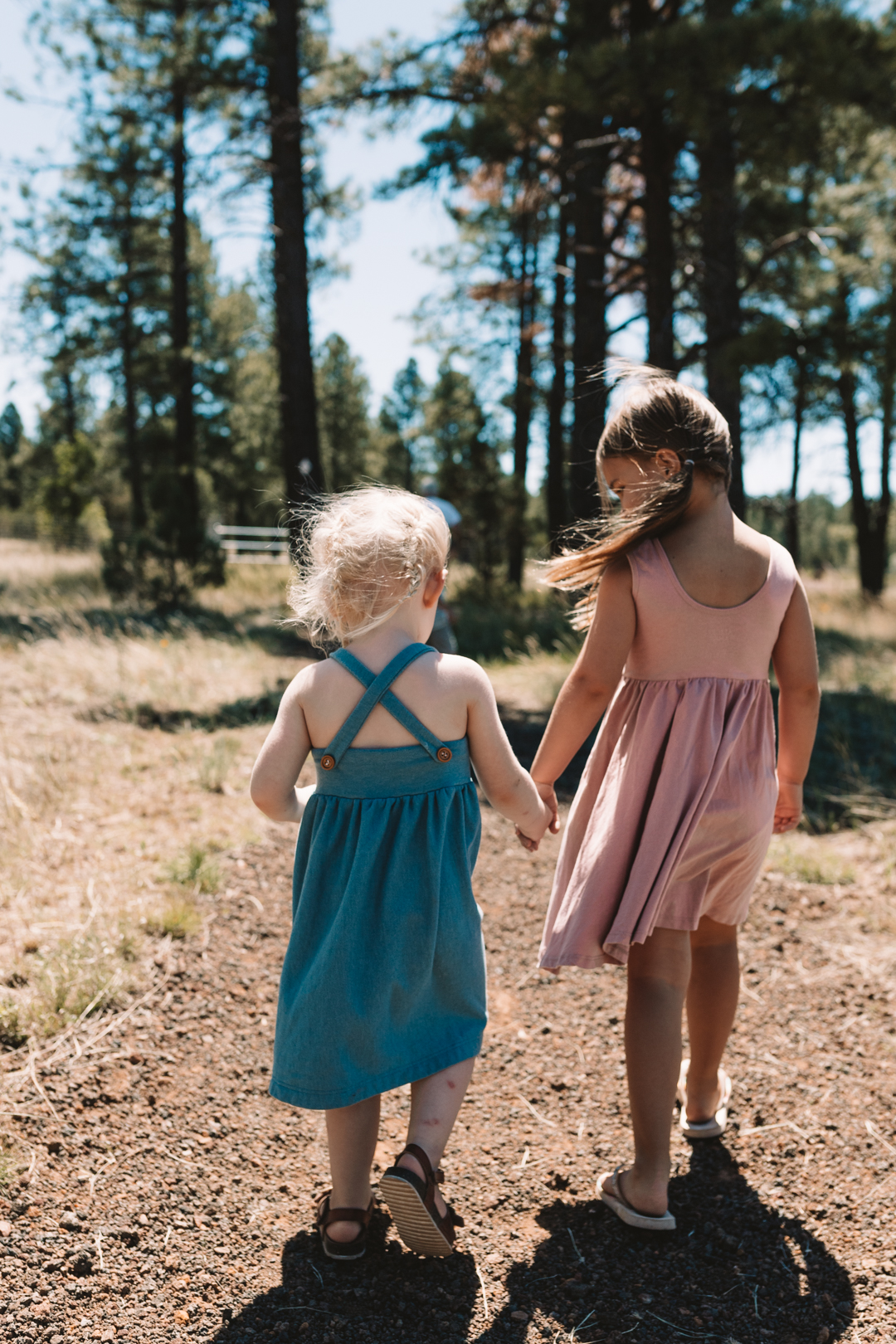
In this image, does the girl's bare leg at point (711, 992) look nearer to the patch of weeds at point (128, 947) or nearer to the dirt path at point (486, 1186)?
the dirt path at point (486, 1186)

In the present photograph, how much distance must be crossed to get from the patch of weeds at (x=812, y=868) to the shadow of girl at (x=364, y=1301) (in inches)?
102

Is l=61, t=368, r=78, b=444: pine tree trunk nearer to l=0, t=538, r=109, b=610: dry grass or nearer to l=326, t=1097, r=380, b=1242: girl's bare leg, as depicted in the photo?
l=0, t=538, r=109, b=610: dry grass

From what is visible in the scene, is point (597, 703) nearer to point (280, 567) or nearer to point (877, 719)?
point (877, 719)

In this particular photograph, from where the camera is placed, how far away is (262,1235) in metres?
1.93

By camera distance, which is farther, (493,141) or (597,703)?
(493,141)

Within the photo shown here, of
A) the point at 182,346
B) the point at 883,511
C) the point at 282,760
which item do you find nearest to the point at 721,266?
the point at 282,760

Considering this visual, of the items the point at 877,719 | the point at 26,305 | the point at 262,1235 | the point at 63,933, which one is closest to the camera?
the point at 262,1235

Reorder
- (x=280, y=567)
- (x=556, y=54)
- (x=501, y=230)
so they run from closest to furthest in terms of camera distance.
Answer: (x=556, y=54) → (x=280, y=567) → (x=501, y=230)

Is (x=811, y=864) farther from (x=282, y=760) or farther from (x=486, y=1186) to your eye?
(x=282, y=760)

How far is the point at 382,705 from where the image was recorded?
1.76m

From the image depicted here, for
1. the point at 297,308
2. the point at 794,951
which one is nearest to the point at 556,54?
the point at 297,308

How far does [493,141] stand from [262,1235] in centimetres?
762

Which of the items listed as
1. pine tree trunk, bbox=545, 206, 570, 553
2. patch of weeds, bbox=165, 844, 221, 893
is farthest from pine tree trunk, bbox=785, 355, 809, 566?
patch of weeds, bbox=165, 844, 221, 893

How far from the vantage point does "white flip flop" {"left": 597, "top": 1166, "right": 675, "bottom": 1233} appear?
6.39 ft
